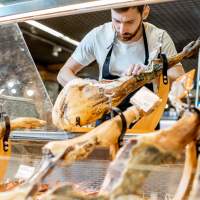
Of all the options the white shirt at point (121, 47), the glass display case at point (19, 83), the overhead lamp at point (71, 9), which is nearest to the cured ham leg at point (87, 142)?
the overhead lamp at point (71, 9)

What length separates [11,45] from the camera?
1178mm

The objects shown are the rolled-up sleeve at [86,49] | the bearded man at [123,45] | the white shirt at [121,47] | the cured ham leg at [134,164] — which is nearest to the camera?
the cured ham leg at [134,164]

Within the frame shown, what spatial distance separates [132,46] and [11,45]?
0.70 meters

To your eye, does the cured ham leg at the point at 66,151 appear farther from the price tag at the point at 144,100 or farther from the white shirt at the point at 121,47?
the white shirt at the point at 121,47

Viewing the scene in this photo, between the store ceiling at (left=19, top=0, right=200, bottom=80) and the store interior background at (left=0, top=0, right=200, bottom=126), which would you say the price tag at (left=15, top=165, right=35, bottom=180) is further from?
the store ceiling at (left=19, top=0, right=200, bottom=80)

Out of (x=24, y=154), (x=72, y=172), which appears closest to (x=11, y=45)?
(x=24, y=154)

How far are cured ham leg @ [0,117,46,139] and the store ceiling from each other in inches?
44.0

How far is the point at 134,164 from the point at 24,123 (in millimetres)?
589

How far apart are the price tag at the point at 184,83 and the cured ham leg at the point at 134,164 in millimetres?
119

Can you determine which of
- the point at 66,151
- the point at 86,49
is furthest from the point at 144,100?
the point at 86,49

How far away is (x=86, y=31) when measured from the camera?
333 cm

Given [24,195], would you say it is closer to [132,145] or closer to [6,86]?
[132,145]

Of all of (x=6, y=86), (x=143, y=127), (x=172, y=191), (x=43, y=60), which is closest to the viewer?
(x=172, y=191)

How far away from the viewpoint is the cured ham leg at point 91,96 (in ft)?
3.39
